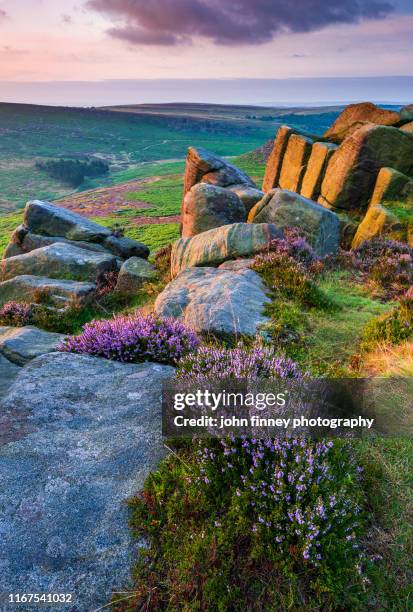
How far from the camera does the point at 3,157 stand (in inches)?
7402

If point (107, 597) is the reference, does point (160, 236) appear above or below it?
below

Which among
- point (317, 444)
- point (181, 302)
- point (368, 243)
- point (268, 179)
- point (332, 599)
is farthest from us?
point (268, 179)

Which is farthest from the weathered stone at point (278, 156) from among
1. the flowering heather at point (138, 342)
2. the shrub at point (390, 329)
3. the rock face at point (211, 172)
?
the flowering heather at point (138, 342)

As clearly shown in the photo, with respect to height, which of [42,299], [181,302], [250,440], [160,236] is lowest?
[160,236]

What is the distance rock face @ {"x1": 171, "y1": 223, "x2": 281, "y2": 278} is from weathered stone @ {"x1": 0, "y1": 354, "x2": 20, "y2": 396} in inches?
284

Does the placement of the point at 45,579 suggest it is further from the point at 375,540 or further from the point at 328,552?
the point at 375,540

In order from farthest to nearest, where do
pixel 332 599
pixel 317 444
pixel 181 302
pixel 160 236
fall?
pixel 160 236 < pixel 181 302 < pixel 317 444 < pixel 332 599

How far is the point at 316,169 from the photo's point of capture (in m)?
24.4

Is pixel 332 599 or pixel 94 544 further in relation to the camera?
pixel 94 544

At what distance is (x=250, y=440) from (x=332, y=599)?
135 cm

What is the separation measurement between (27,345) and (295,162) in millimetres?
23958

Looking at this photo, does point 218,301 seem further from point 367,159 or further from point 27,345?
point 367,159

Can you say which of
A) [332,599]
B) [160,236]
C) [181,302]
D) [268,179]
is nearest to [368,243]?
[181,302]

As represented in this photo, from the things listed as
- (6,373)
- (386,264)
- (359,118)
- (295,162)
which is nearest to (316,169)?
(295,162)
